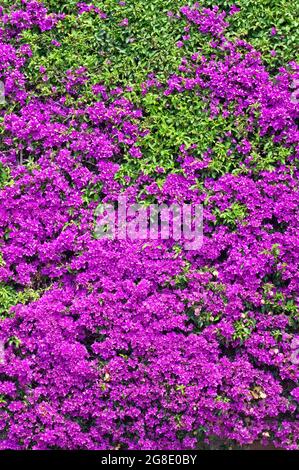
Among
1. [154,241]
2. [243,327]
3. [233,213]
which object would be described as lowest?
[243,327]

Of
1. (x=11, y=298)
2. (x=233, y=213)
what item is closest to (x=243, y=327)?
(x=233, y=213)

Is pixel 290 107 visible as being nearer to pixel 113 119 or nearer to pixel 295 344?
pixel 113 119

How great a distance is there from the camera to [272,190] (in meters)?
3.82

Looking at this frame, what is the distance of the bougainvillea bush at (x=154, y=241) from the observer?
3.81m

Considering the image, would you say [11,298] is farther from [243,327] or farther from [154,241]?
[243,327]

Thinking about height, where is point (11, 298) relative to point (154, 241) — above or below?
below

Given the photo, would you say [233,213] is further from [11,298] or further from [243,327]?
[11,298]

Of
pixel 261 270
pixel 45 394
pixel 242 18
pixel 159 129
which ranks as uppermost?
pixel 242 18

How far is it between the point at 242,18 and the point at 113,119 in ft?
3.16

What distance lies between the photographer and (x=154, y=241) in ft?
12.7

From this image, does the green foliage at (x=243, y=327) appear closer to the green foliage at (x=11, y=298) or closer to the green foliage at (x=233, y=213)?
the green foliage at (x=233, y=213)

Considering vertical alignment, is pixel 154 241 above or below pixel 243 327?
above

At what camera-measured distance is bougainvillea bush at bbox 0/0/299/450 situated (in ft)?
12.5

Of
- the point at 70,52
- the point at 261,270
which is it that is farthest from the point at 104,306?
the point at 70,52
